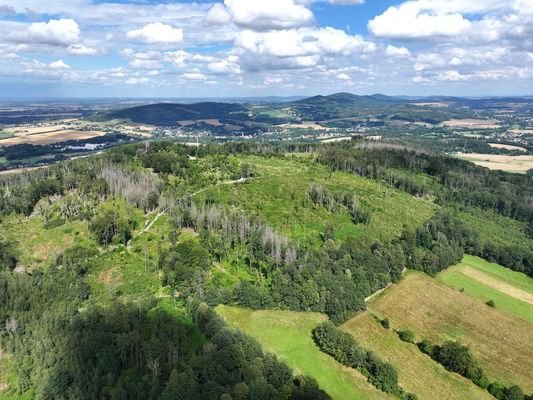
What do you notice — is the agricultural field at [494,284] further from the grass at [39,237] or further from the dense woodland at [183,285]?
the grass at [39,237]

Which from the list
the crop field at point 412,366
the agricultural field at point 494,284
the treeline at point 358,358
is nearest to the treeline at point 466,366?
the crop field at point 412,366

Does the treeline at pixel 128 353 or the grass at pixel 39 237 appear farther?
the grass at pixel 39 237

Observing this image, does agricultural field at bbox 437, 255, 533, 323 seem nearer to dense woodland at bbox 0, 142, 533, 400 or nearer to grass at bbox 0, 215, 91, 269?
dense woodland at bbox 0, 142, 533, 400

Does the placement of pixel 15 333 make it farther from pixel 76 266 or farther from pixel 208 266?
pixel 208 266

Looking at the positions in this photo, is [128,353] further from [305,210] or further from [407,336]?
[305,210]

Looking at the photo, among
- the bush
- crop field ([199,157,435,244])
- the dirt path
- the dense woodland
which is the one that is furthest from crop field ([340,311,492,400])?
the dirt path

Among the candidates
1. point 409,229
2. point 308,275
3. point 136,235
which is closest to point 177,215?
point 136,235
